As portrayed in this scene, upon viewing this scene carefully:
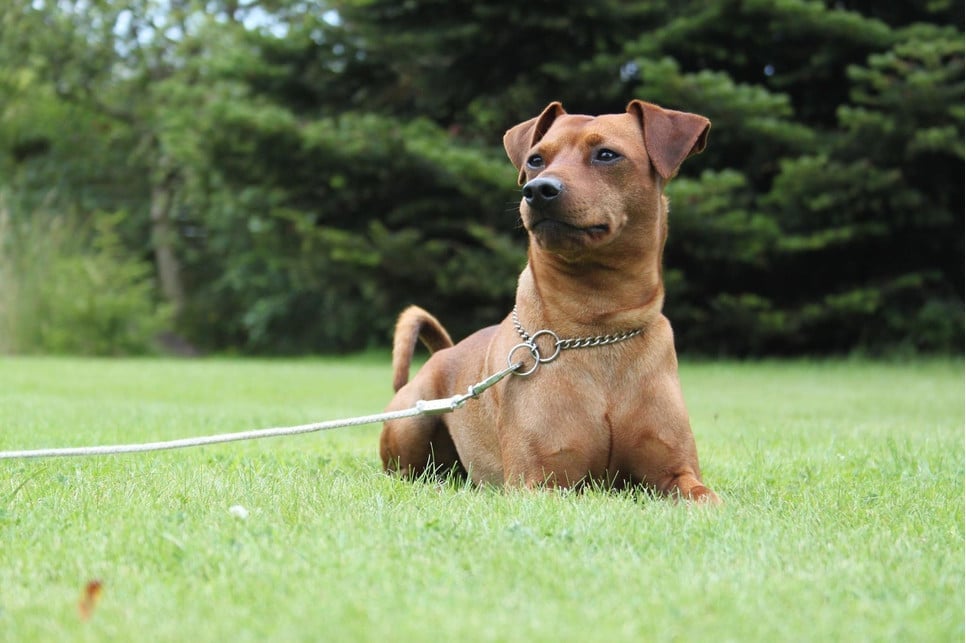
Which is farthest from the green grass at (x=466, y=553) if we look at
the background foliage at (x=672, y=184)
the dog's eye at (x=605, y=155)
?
the background foliage at (x=672, y=184)

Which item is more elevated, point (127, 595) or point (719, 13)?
point (719, 13)

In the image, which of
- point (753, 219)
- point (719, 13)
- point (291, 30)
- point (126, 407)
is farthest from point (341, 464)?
point (291, 30)

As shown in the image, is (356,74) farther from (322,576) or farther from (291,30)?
(322,576)

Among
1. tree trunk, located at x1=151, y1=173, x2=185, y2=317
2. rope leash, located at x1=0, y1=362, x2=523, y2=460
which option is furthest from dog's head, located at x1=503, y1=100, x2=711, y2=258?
tree trunk, located at x1=151, y1=173, x2=185, y2=317

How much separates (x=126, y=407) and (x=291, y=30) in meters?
8.83

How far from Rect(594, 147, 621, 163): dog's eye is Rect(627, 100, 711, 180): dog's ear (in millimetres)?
173

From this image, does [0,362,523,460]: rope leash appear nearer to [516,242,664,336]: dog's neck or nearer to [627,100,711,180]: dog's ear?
[516,242,664,336]: dog's neck

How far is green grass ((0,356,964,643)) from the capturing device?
2258mm

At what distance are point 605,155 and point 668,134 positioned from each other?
0.30m

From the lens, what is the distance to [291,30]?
1542 centimetres

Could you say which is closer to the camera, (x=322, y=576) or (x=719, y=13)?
(x=322, y=576)

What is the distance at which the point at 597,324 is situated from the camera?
3953 millimetres

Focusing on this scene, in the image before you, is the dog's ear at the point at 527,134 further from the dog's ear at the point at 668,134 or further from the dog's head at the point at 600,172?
the dog's ear at the point at 668,134

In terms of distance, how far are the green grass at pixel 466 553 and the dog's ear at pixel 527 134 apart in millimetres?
1446
